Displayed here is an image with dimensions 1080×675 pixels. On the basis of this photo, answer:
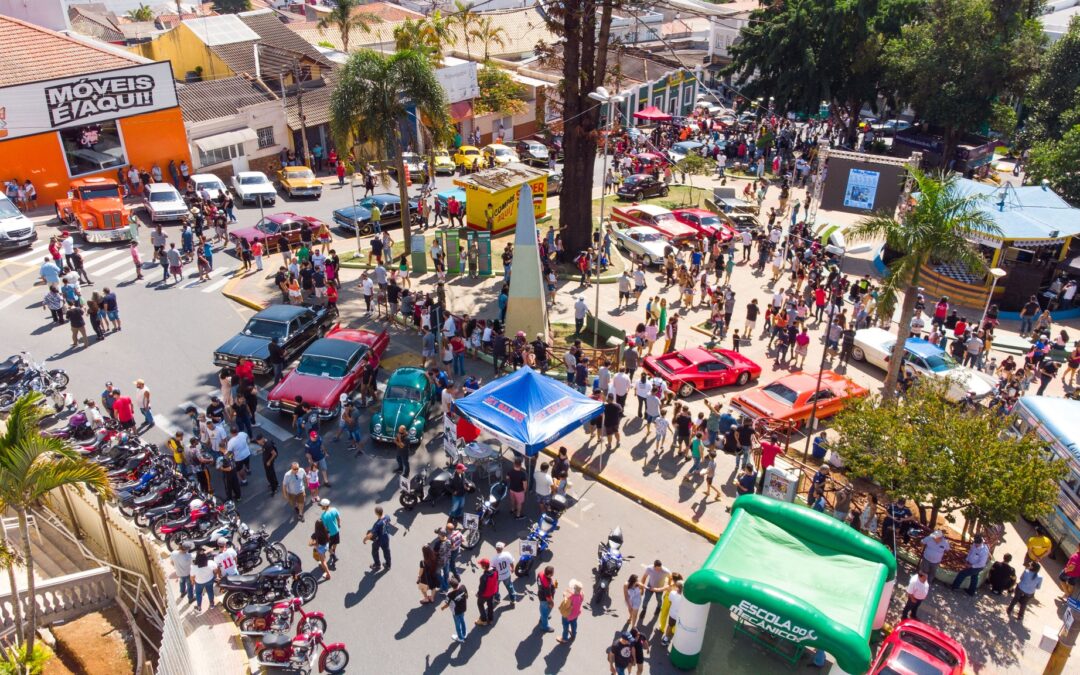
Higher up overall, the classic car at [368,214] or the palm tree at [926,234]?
Result: the palm tree at [926,234]

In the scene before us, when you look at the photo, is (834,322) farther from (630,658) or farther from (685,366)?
(630,658)

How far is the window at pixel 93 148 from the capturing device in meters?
34.7

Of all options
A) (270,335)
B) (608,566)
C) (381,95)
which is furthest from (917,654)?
(381,95)

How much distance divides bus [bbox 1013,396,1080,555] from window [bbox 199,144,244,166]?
113ft

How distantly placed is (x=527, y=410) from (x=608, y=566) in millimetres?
3758

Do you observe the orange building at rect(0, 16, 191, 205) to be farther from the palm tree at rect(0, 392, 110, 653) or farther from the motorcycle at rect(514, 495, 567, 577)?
the motorcycle at rect(514, 495, 567, 577)

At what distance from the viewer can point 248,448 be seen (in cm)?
1678

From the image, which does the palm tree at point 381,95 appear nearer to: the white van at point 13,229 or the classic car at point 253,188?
the classic car at point 253,188

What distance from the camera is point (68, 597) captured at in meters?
14.2

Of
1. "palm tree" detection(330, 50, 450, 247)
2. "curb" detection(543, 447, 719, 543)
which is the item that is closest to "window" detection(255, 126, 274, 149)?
"palm tree" detection(330, 50, 450, 247)

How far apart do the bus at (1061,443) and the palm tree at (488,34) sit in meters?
40.9

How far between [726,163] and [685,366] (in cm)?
3045

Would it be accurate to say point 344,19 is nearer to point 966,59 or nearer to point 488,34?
point 488,34

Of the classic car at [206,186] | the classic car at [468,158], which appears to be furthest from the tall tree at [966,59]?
the classic car at [206,186]
